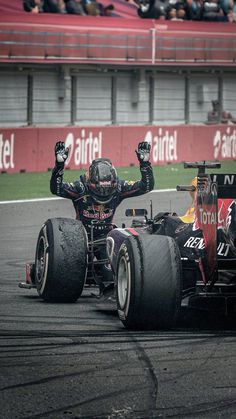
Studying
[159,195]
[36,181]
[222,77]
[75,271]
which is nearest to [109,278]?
[75,271]

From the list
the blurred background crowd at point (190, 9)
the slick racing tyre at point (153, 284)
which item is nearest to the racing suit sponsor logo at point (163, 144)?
the blurred background crowd at point (190, 9)

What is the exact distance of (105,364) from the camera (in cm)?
844

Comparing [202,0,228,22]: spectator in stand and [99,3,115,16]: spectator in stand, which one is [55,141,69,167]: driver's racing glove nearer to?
[99,3,115,16]: spectator in stand

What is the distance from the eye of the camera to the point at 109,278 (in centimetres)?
1172

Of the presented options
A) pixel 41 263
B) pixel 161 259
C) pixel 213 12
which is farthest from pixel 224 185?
pixel 213 12

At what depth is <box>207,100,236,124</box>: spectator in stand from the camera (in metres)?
36.3

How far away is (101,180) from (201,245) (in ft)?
7.77

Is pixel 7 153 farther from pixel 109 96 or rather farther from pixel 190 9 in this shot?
pixel 190 9

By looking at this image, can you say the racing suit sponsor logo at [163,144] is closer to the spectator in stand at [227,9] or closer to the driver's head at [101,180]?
the spectator in stand at [227,9]

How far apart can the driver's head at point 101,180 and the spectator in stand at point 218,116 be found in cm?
2390

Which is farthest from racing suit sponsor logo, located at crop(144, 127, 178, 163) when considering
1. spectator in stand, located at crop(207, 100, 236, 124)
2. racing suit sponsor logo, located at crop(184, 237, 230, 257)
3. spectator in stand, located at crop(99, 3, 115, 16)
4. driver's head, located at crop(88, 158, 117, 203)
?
racing suit sponsor logo, located at crop(184, 237, 230, 257)

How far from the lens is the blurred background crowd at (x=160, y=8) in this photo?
3325 cm

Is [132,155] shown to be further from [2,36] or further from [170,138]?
[2,36]

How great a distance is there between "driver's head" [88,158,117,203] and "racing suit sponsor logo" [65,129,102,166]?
52.3 feet
